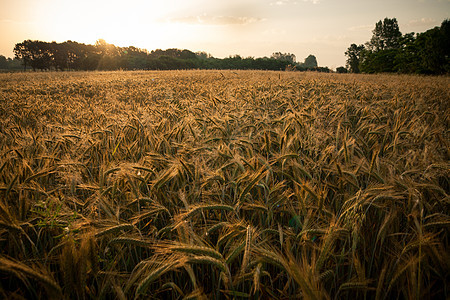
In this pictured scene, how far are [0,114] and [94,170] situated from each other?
447 centimetres

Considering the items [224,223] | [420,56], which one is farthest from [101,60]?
[224,223]

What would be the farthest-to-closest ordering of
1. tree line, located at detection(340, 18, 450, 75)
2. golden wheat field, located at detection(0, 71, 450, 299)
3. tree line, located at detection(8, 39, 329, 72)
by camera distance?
tree line, located at detection(8, 39, 329, 72) < tree line, located at detection(340, 18, 450, 75) < golden wheat field, located at detection(0, 71, 450, 299)

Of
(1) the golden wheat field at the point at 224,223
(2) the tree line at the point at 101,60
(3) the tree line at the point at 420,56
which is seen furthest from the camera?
(2) the tree line at the point at 101,60

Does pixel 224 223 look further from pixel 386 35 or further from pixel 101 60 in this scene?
pixel 386 35

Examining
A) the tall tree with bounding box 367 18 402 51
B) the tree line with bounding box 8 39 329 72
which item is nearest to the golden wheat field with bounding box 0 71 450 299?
the tree line with bounding box 8 39 329 72

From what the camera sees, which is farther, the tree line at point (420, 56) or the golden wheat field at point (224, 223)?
the tree line at point (420, 56)

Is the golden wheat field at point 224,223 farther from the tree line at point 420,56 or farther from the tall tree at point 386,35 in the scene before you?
the tall tree at point 386,35

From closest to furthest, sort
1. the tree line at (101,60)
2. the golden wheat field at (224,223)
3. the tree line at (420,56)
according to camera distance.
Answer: the golden wheat field at (224,223) < the tree line at (420,56) < the tree line at (101,60)

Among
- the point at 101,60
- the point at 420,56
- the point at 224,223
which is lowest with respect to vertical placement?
the point at 224,223

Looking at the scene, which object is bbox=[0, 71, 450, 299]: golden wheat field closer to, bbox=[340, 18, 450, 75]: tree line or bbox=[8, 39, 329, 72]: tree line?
bbox=[340, 18, 450, 75]: tree line

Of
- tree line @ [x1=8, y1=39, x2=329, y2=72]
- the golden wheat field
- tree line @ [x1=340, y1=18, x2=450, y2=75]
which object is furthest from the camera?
tree line @ [x1=8, y1=39, x2=329, y2=72]

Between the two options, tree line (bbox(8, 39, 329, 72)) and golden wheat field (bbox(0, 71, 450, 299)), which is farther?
tree line (bbox(8, 39, 329, 72))

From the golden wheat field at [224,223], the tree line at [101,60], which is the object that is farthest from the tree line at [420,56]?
the golden wheat field at [224,223]

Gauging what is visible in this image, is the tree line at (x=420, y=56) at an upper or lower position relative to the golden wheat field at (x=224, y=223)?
upper
